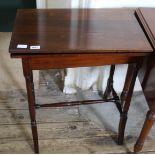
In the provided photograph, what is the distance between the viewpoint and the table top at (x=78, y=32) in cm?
101

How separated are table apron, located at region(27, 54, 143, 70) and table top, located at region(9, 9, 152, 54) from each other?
0.03m

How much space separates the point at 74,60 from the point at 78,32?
0.13m

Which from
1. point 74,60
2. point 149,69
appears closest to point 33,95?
point 74,60

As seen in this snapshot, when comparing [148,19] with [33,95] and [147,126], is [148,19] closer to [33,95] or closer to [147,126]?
[147,126]

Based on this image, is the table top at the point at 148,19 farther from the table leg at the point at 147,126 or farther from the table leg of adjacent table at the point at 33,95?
the table leg at the point at 147,126

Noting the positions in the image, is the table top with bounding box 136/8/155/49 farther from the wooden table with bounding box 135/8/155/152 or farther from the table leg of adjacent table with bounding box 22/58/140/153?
the table leg of adjacent table with bounding box 22/58/140/153

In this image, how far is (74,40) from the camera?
1.06 m

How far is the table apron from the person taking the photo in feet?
3.34

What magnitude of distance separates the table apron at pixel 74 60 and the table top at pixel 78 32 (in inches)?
1.3

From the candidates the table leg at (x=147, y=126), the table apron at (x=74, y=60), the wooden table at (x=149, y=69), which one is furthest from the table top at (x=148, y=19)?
the table leg at (x=147, y=126)

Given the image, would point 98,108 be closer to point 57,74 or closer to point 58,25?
point 57,74

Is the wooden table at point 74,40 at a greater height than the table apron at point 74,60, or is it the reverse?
the wooden table at point 74,40

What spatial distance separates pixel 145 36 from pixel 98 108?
27.5 inches

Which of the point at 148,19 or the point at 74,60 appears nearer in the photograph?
the point at 74,60
